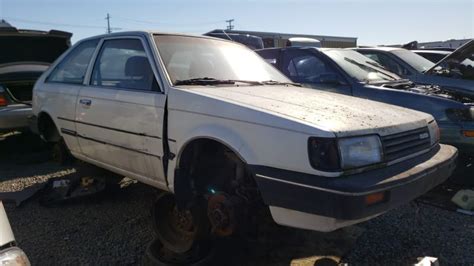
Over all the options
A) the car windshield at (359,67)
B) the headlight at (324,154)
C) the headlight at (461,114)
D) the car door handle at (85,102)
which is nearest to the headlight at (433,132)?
the headlight at (324,154)

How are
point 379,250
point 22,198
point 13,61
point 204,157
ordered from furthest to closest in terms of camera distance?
point 13,61 → point 22,198 → point 379,250 → point 204,157

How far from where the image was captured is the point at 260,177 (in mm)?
2494

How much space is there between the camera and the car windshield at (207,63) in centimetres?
337

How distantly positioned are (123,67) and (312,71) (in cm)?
297

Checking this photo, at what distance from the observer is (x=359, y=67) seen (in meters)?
5.79

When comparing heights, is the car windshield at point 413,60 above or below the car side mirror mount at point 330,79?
above

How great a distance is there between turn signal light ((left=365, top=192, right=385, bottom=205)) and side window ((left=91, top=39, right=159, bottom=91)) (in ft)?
5.76

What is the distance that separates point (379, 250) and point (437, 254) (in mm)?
413

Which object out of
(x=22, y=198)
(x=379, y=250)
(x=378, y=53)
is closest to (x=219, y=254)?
(x=379, y=250)

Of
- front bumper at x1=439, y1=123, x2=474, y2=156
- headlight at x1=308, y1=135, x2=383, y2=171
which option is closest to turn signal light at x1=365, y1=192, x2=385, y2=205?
headlight at x1=308, y1=135, x2=383, y2=171

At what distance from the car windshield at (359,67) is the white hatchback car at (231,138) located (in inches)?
75.9

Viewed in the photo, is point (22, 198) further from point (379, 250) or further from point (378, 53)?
point (378, 53)

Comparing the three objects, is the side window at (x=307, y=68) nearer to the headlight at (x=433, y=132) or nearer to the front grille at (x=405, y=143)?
the headlight at (x=433, y=132)

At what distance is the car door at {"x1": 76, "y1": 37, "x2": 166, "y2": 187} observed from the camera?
3.27m
